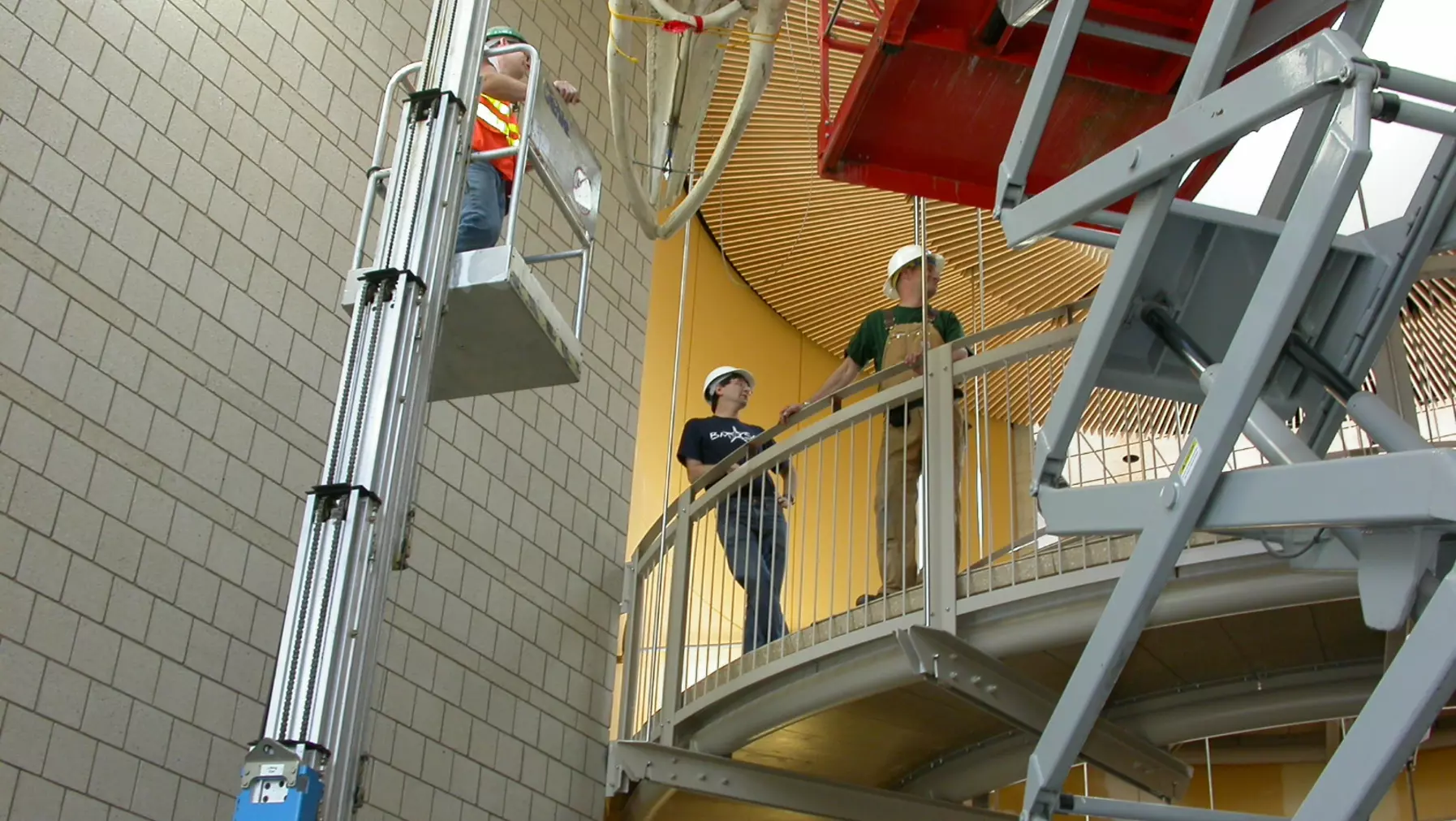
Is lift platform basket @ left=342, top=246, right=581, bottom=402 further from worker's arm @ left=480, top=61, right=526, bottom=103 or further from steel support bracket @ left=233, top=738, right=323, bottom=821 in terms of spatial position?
steel support bracket @ left=233, top=738, right=323, bottom=821

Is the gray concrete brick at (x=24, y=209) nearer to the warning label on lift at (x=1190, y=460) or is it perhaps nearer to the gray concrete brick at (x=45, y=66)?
the gray concrete brick at (x=45, y=66)

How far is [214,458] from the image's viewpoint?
565cm

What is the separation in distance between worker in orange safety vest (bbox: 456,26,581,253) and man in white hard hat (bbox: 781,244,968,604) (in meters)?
1.66

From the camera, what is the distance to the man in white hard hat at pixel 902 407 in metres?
6.21

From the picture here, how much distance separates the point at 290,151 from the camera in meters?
6.38

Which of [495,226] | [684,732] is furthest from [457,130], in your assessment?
[684,732]

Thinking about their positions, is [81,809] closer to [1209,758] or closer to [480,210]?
[480,210]

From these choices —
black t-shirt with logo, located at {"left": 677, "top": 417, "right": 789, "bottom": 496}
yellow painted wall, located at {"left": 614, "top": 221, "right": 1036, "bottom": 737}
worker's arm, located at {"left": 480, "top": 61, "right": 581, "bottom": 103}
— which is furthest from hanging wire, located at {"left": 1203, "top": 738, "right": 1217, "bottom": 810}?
worker's arm, located at {"left": 480, "top": 61, "right": 581, "bottom": 103}

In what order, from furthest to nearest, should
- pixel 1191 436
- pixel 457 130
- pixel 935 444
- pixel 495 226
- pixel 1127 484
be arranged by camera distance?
pixel 935 444 → pixel 495 226 → pixel 457 130 → pixel 1127 484 → pixel 1191 436

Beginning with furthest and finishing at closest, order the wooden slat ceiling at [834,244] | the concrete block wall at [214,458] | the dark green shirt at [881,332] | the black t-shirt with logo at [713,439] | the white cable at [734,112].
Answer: the wooden slat ceiling at [834,244], the black t-shirt with logo at [713,439], the dark green shirt at [881,332], the white cable at [734,112], the concrete block wall at [214,458]

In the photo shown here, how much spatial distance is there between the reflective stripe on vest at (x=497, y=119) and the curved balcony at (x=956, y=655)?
1.74 m

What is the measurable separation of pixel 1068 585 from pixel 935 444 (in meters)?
0.85

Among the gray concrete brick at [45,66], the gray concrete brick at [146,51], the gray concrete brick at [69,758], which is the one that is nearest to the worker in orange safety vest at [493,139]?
the gray concrete brick at [146,51]

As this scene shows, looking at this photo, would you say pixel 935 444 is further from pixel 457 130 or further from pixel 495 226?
pixel 457 130
